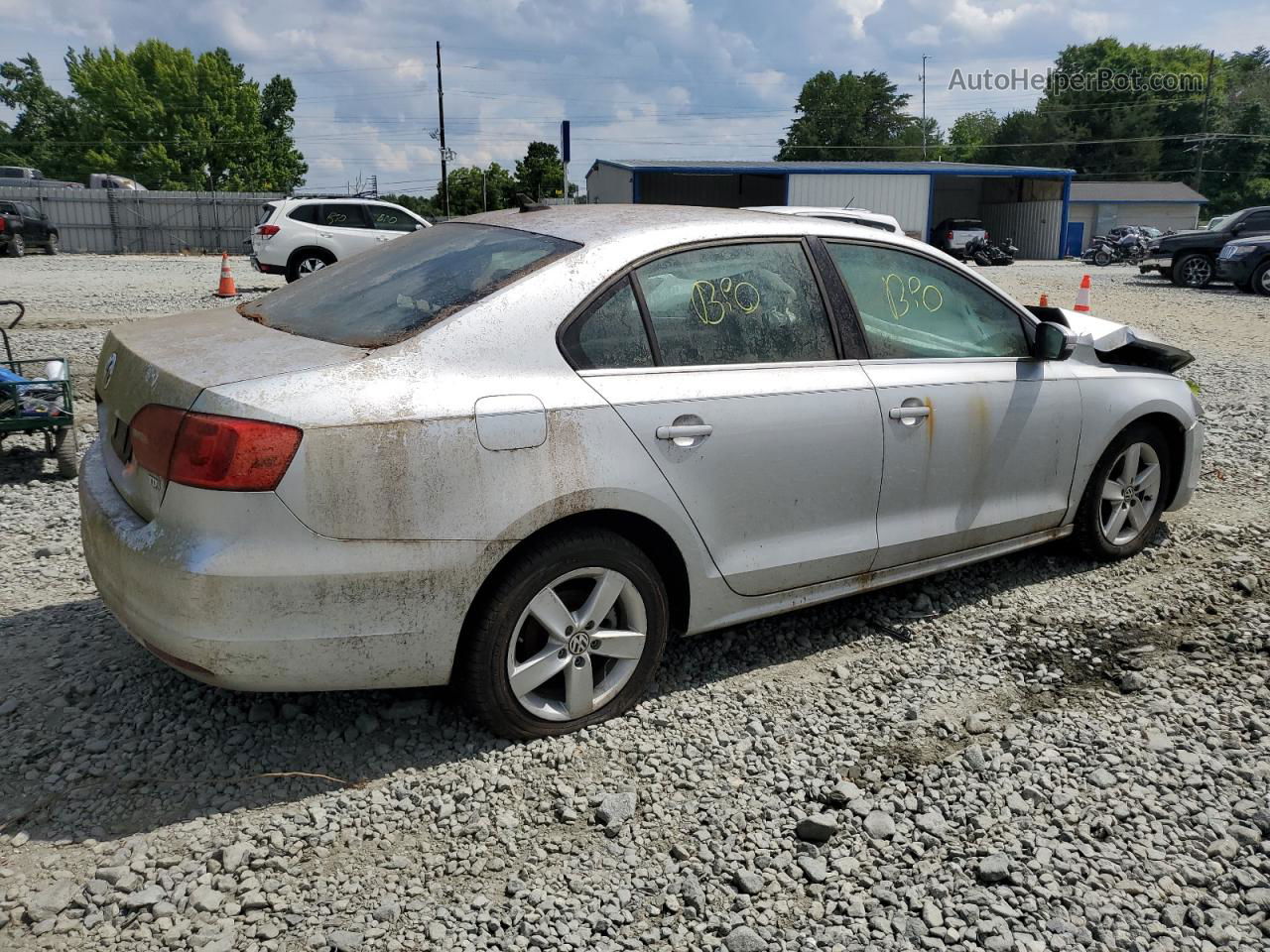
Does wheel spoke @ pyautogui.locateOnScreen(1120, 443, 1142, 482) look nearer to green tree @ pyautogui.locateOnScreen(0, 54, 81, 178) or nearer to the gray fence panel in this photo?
the gray fence panel

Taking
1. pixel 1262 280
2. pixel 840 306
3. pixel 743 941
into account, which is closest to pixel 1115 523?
pixel 840 306

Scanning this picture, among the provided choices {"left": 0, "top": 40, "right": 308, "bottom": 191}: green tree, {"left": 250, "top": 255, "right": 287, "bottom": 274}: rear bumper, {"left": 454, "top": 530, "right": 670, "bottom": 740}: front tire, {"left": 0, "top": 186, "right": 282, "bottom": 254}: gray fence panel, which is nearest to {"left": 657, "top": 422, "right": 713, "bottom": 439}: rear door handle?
{"left": 454, "top": 530, "right": 670, "bottom": 740}: front tire

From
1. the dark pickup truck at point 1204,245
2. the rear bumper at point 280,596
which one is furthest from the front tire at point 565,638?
the dark pickup truck at point 1204,245

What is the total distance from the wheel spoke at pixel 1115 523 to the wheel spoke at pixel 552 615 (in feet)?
9.72

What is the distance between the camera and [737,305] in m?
3.67

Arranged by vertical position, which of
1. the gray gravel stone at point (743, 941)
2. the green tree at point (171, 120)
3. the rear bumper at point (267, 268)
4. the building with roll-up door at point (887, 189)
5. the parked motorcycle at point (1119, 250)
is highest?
the green tree at point (171, 120)

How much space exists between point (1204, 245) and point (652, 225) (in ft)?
79.9

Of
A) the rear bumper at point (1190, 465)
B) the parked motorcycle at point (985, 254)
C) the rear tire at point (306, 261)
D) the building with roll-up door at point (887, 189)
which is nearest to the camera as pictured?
the rear bumper at point (1190, 465)

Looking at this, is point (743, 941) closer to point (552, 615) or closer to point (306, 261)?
point (552, 615)

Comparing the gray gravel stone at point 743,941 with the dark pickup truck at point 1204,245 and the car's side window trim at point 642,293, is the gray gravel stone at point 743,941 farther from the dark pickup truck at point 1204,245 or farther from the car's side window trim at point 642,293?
the dark pickup truck at point 1204,245

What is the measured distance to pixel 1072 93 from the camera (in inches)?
3442

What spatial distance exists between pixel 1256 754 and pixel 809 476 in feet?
5.45

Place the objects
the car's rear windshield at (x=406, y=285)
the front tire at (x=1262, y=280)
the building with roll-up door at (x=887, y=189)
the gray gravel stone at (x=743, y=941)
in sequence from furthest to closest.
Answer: the building with roll-up door at (x=887, y=189), the front tire at (x=1262, y=280), the car's rear windshield at (x=406, y=285), the gray gravel stone at (x=743, y=941)

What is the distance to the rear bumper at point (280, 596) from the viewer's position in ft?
9.02
